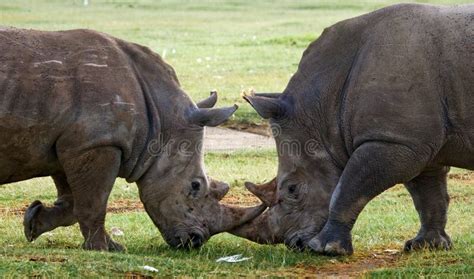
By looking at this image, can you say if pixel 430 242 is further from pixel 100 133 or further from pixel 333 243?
pixel 100 133

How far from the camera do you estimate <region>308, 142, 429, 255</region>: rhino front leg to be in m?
9.49

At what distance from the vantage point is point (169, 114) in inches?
400

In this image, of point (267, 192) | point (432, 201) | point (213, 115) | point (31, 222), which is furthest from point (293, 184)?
point (31, 222)

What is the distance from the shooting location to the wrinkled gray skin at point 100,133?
31.2ft

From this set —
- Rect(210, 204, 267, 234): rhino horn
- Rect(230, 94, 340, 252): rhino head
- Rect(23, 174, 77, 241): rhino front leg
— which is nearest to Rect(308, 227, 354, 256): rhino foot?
Rect(230, 94, 340, 252): rhino head

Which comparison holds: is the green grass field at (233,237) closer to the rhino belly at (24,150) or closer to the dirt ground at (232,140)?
the dirt ground at (232,140)

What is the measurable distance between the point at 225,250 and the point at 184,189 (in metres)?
0.62

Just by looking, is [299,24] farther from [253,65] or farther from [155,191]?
[155,191]

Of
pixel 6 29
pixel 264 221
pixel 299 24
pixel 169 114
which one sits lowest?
pixel 299 24

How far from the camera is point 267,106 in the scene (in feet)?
33.4

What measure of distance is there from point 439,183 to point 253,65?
1465 centimetres

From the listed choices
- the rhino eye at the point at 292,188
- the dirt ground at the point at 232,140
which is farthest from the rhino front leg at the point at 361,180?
the dirt ground at the point at 232,140

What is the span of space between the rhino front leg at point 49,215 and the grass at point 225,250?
13 centimetres

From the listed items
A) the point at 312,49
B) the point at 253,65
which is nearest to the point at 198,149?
the point at 312,49
